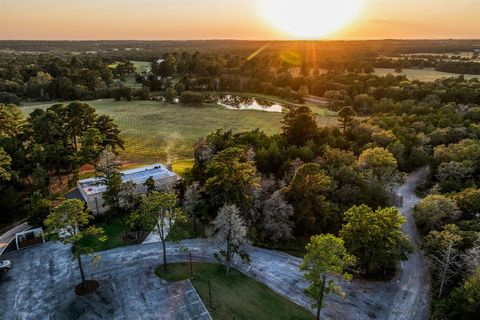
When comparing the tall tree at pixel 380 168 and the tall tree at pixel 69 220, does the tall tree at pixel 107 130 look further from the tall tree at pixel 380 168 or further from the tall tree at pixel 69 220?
the tall tree at pixel 380 168

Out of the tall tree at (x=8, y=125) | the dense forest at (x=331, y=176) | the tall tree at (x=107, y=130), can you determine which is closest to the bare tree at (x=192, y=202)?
the dense forest at (x=331, y=176)

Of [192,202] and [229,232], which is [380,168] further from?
[192,202]

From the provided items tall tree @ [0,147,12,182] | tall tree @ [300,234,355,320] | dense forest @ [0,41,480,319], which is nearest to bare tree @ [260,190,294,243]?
dense forest @ [0,41,480,319]

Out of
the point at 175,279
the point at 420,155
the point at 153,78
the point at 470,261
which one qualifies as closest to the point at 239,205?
the point at 175,279

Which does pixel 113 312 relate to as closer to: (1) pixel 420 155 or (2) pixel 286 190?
(2) pixel 286 190

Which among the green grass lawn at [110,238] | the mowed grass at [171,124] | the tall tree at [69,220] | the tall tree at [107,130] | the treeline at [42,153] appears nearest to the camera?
the tall tree at [69,220]

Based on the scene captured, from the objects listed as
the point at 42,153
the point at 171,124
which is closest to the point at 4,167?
the point at 42,153
